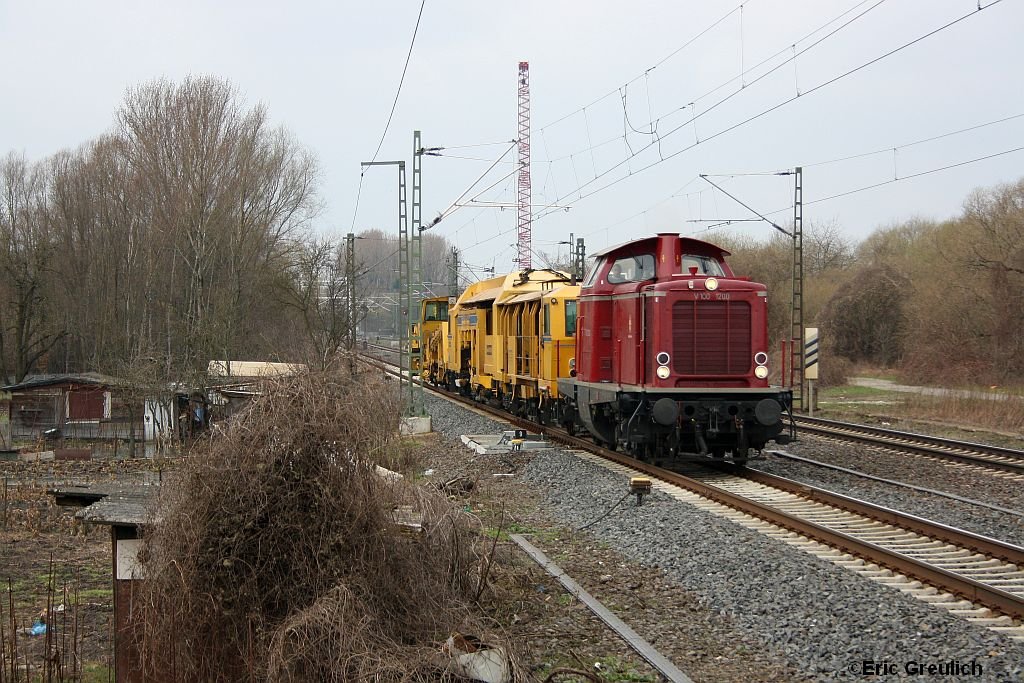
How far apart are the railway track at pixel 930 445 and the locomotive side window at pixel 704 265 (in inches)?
199

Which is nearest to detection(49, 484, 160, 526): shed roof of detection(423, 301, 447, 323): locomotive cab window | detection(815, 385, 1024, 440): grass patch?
Result: detection(815, 385, 1024, 440): grass patch

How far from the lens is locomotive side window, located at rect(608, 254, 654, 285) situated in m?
15.2

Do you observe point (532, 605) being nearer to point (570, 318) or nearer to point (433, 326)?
point (570, 318)

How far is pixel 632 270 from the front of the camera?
15398 millimetres

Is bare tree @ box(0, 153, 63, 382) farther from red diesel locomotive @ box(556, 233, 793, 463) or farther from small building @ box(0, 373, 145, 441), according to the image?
red diesel locomotive @ box(556, 233, 793, 463)

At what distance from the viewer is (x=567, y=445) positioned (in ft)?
61.1

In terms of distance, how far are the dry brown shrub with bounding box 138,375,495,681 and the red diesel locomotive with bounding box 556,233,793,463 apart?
8.30m

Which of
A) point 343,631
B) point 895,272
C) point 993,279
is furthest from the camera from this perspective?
point 895,272

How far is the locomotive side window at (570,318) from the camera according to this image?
744 inches

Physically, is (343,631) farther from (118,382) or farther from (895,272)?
(895,272)

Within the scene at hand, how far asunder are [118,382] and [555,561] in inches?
880

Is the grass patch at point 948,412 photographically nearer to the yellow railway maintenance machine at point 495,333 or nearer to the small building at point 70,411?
the yellow railway maintenance machine at point 495,333

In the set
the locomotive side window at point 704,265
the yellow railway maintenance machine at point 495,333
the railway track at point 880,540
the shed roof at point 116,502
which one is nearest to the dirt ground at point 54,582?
the shed roof at point 116,502

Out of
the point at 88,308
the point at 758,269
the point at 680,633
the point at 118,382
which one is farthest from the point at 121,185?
the point at 680,633
